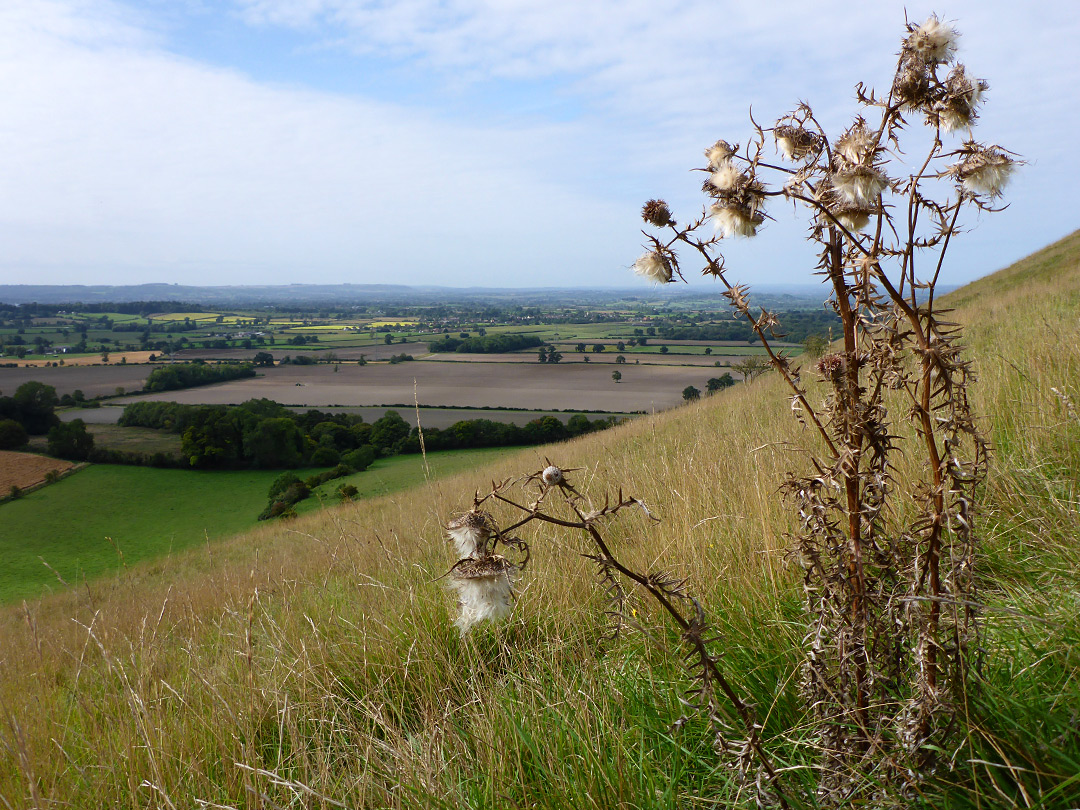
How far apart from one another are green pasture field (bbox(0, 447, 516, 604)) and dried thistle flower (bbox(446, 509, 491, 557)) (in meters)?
24.0

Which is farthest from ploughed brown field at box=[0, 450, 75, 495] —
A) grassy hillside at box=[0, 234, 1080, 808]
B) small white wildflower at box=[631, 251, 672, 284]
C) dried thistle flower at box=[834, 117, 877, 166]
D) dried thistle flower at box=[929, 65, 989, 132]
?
dried thistle flower at box=[929, 65, 989, 132]

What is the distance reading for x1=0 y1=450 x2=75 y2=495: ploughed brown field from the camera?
4100 centimetres

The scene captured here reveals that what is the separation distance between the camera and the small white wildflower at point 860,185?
1.32m

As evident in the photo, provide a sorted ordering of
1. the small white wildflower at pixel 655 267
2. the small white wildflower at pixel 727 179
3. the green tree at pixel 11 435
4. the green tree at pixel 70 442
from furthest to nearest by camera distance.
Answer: the green tree at pixel 11 435 → the green tree at pixel 70 442 → the small white wildflower at pixel 655 267 → the small white wildflower at pixel 727 179

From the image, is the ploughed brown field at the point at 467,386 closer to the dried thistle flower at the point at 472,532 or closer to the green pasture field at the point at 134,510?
the green pasture field at the point at 134,510

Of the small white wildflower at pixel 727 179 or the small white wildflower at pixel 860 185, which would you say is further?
the small white wildflower at pixel 727 179

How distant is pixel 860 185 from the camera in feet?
4.37

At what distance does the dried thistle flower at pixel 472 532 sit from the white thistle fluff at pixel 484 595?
63mm

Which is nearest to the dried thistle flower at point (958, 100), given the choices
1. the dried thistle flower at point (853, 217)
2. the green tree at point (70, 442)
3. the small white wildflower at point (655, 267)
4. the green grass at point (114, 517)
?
the dried thistle flower at point (853, 217)

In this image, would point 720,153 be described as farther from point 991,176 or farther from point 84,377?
point 84,377

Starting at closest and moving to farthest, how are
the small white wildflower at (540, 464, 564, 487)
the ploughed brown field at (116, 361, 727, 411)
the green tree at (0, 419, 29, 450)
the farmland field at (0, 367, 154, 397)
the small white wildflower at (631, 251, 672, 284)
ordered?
the small white wildflower at (540, 464, 564, 487), the small white wildflower at (631, 251, 672, 284), the green tree at (0, 419, 29, 450), the ploughed brown field at (116, 361, 727, 411), the farmland field at (0, 367, 154, 397)

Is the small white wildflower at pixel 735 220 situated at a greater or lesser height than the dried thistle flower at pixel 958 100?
lesser

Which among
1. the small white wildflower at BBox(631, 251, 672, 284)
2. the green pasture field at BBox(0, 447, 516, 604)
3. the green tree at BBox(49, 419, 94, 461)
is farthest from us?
the green tree at BBox(49, 419, 94, 461)

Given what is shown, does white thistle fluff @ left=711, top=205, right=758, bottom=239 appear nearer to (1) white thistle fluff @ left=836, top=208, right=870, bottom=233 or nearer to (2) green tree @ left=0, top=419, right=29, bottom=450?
(1) white thistle fluff @ left=836, top=208, right=870, bottom=233
